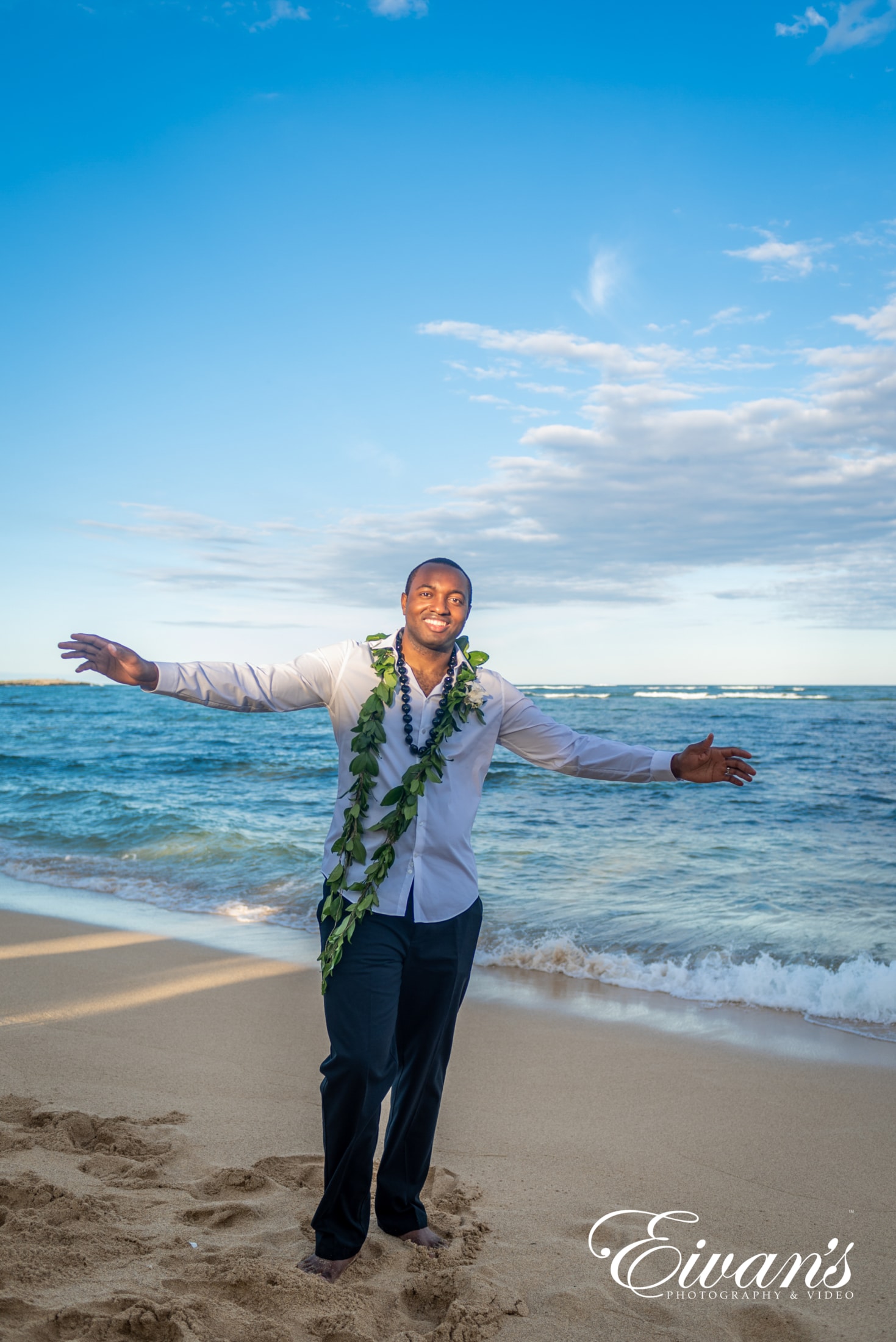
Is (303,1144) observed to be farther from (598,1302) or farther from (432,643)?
(432,643)

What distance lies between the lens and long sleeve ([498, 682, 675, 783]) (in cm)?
311

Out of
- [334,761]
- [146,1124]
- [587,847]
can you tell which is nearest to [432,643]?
[146,1124]

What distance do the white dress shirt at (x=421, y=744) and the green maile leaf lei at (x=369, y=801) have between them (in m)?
0.03

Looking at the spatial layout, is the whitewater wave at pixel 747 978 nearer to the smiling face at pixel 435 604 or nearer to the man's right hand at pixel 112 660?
the smiling face at pixel 435 604

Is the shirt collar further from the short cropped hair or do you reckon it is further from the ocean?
the ocean

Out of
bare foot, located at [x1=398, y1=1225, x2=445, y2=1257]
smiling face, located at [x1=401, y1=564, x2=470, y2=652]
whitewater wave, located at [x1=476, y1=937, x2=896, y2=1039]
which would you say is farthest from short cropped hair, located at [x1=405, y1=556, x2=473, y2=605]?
whitewater wave, located at [x1=476, y1=937, x2=896, y2=1039]

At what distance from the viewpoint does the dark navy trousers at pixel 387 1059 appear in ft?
8.86

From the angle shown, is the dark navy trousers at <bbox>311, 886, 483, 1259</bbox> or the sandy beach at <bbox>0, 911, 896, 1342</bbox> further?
the dark navy trousers at <bbox>311, 886, 483, 1259</bbox>

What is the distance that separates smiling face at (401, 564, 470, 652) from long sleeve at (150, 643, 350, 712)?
0.27 m

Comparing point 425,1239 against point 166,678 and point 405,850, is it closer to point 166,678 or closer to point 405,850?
point 405,850

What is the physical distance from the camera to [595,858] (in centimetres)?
1082

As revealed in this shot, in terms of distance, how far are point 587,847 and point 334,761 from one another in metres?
13.5

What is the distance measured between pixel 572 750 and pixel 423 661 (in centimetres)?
59

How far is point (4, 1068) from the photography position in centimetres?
449
